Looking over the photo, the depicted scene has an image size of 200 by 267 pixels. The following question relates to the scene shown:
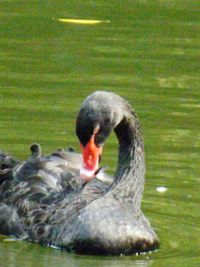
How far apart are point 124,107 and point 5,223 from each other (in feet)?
3.39

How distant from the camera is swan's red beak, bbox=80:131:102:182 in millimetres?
8172

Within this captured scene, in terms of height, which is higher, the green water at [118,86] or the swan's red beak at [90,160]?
the swan's red beak at [90,160]

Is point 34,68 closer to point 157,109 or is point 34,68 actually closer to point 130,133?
point 157,109

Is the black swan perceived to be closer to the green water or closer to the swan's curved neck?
the swan's curved neck

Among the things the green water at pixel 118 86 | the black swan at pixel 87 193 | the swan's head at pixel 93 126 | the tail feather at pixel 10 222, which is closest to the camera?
the swan's head at pixel 93 126

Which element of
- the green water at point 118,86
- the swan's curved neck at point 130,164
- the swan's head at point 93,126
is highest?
the swan's head at point 93,126

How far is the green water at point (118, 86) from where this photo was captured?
8.63 meters

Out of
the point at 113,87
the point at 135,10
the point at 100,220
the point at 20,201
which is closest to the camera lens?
the point at 100,220

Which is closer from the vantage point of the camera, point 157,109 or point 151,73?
point 157,109

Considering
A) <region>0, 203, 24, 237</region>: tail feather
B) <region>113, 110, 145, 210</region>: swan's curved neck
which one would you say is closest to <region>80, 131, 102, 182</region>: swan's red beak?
<region>113, 110, 145, 210</region>: swan's curved neck

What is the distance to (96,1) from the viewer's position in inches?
605

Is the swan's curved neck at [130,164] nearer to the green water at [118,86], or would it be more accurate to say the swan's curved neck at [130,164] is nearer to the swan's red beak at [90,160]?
the green water at [118,86]

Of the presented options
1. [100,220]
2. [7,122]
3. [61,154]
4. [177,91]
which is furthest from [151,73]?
[100,220]

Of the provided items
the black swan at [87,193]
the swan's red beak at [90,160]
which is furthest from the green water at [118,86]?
the swan's red beak at [90,160]
